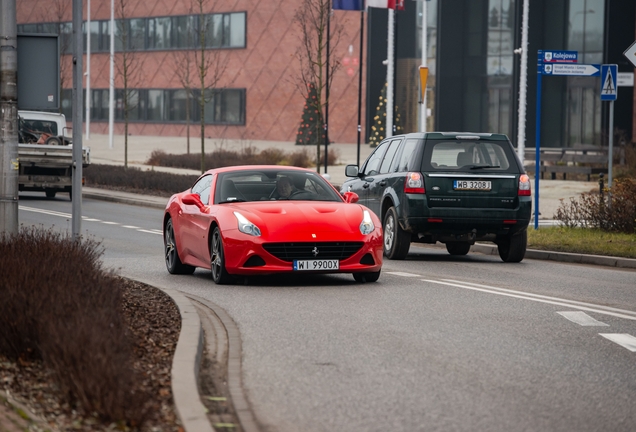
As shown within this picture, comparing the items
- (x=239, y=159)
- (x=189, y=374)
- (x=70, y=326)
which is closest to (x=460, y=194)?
(x=189, y=374)

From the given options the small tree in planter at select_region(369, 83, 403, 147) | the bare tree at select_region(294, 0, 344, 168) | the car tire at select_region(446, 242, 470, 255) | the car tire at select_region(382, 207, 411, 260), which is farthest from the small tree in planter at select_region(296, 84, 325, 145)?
the car tire at select_region(382, 207, 411, 260)

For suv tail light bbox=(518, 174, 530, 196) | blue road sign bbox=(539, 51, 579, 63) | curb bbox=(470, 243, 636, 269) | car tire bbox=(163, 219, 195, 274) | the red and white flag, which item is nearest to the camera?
car tire bbox=(163, 219, 195, 274)

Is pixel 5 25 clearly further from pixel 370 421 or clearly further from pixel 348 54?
pixel 348 54

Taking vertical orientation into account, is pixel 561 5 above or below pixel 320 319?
above

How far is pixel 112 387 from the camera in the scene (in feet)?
19.5

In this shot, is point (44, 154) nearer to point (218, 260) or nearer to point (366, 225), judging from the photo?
point (218, 260)

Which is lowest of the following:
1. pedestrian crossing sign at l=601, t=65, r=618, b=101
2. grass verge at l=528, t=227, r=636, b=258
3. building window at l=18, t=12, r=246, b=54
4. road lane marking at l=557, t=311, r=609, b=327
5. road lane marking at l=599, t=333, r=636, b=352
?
grass verge at l=528, t=227, r=636, b=258

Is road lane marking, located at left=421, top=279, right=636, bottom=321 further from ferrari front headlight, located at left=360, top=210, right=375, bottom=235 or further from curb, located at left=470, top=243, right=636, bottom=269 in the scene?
curb, located at left=470, top=243, right=636, bottom=269

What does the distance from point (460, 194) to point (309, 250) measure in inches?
179

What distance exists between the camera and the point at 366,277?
13.7 metres

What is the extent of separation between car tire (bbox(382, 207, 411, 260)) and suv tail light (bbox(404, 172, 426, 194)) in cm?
51

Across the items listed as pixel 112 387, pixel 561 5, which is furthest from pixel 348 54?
pixel 112 387

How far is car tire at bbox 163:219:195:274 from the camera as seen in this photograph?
15.0 metres

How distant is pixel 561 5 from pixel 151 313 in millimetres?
47419
